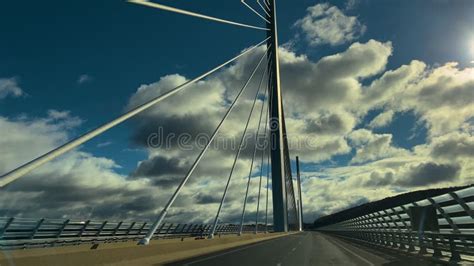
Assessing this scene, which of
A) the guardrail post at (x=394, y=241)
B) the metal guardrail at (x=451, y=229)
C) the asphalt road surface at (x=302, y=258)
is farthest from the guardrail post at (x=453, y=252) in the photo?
the guardrail post at (x=394, y=241)

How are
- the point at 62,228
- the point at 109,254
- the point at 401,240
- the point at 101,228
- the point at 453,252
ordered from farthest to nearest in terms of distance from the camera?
the point at 101,228 → the point at 401,240 → the point at 62,228 → the point at 453,252 → the point at 109,254

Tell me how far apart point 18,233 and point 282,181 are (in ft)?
105

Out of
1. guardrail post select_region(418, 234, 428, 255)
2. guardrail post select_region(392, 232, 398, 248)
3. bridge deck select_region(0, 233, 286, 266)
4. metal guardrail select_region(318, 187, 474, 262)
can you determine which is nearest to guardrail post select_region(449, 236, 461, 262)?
metal guardrail select_region(318, 187, 474, 262)

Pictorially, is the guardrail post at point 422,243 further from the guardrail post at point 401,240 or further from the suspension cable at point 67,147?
the suspension cable at point 67,147

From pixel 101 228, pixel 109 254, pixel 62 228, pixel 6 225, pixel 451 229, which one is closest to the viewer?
pixel 109 254

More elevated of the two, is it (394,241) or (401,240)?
(394,241)

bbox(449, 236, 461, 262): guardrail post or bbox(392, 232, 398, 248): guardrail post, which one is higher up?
bbox(392, 232, 398, 248): guardrail post

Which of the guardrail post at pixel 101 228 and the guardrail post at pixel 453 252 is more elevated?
the guardrail post at pixel 101 228

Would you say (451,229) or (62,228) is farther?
(62,228)

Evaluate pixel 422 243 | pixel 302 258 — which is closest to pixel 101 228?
pixel 302 258

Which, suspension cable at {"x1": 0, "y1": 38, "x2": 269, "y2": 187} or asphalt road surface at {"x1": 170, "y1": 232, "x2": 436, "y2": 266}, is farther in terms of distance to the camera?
asphalt road surface at {"x1": 170, "y1": 232, "x2": 436, "y2": 266}

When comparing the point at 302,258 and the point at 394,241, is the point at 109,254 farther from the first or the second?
the point at 394,241

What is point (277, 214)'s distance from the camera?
170 ft

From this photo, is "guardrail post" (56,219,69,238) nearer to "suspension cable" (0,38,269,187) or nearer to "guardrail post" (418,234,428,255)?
"suspension cable" (0,38,269,187)
